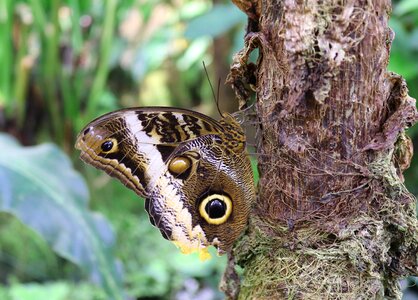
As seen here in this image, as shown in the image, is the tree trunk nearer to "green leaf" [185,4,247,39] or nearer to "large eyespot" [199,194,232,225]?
"large eyespot" [199,194,232,225]

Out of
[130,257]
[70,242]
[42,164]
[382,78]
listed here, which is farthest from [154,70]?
[382,78]

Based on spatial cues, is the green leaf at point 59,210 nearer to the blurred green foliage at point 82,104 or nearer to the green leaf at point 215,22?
the blurred green foliage at point 82,104

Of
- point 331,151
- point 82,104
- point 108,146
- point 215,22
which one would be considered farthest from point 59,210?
point 82,104

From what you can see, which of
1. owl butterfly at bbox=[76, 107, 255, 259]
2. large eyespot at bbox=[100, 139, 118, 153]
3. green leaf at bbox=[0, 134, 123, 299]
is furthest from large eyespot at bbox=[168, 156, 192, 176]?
green leaf at bbox=[0, 134, 123, 299]

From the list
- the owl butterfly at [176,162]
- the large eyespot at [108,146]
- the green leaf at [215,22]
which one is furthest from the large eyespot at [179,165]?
the green leaf at [215,22]

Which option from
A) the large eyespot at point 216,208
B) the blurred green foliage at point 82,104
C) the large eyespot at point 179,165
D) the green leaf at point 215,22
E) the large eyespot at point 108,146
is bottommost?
the blurred green foliage at point 82,104

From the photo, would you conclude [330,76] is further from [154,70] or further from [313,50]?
[154,70]

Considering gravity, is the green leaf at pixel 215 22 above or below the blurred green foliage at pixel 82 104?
above
